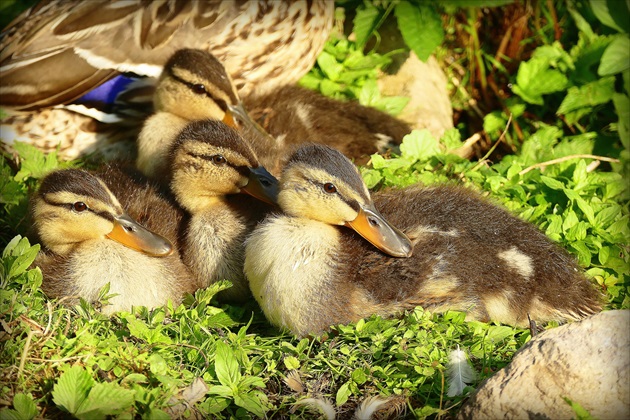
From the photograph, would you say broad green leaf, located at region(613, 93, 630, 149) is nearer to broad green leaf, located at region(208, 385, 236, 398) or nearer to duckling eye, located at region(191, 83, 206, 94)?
duckling eye, located at region(191, 83, 206, 94)

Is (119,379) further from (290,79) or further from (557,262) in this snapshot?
(290,79)

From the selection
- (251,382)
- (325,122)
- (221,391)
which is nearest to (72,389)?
(221,391)

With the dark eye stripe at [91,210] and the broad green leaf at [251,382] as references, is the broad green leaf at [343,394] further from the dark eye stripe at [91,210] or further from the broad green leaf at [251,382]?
the dark eye stripe at [91,210]

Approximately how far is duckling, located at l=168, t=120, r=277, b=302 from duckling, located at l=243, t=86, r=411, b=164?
0.71 m

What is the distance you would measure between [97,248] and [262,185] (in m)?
0.70

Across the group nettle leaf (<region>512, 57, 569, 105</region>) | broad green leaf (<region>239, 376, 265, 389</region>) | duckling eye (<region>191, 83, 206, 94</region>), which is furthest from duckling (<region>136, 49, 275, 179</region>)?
nettle leaf (<region>512, 57, 569, 105</region>)

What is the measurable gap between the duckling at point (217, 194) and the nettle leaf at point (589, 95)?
2023 millimetres

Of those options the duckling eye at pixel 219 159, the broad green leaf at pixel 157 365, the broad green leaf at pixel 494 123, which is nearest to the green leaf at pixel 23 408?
the broad green leaf at pixel 157 365

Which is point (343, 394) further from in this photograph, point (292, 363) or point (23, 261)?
point (23, 261)

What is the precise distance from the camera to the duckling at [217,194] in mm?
3646

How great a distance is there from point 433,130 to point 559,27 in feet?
3.35

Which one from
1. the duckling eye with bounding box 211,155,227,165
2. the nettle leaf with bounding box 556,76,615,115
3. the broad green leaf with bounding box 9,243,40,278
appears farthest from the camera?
the nettle leaf with bounding box 556,76,615,115

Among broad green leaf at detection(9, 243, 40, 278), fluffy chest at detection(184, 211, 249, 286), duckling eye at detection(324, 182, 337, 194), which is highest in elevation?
duckling eye at detection(324, 182, 337, 194)

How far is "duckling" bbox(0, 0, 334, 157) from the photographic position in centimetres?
453
